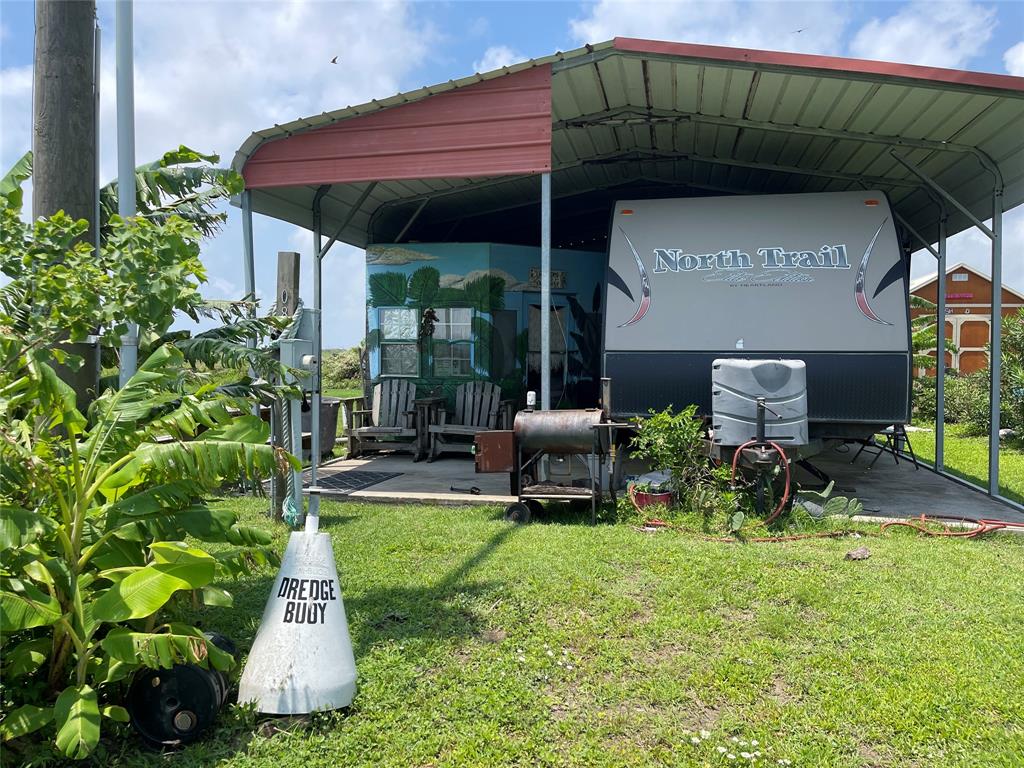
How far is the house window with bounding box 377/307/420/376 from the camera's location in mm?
13148

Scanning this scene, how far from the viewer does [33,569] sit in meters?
3.07

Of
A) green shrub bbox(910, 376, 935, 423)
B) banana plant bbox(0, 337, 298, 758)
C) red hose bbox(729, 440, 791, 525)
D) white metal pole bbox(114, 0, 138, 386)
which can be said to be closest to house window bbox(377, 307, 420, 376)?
red hose bbox(729, 440, 791, 525)

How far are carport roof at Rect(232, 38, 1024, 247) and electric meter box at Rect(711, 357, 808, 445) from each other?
3.05m

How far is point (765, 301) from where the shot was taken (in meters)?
8.83

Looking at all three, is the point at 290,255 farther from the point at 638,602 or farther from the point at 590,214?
the point at 590,214

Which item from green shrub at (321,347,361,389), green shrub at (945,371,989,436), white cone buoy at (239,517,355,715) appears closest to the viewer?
white cone buoy at (239,517,355,715)

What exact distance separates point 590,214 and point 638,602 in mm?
11474

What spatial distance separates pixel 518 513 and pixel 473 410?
5411 millimetres

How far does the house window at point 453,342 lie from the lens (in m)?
13.0

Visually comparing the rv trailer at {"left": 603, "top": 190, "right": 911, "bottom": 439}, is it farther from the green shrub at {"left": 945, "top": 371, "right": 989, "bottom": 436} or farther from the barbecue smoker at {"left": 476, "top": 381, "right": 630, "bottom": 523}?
the green shrub at {"left": 945, "top": 371, "right": 989, "bottom": 436}

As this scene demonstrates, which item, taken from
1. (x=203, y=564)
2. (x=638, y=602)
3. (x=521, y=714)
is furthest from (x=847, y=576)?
(x=203, y=564)

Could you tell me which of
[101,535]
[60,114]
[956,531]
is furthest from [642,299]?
[101,535]

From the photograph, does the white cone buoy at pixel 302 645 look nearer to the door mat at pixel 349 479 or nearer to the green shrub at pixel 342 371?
the door mat at pixel 349 479

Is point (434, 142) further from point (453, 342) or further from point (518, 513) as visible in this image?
point (453, 342)
